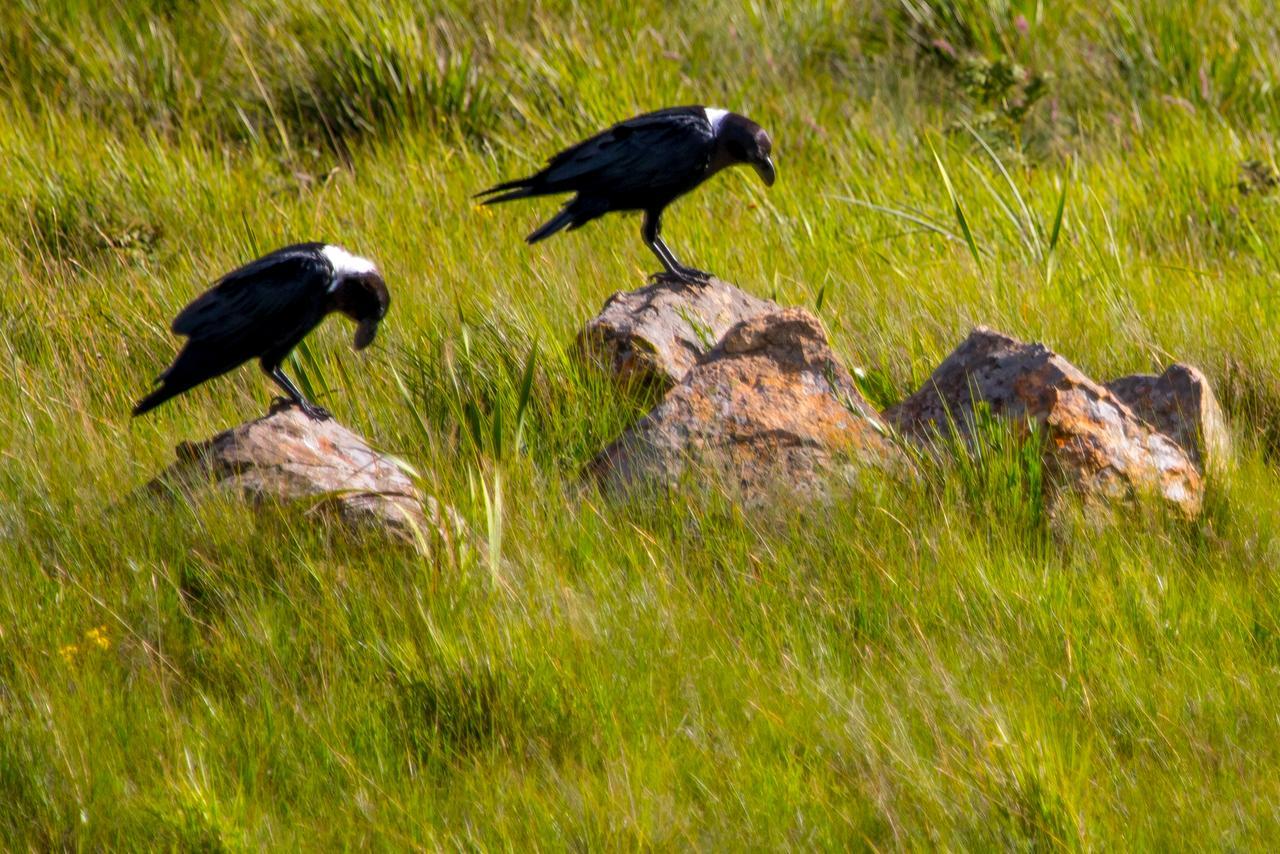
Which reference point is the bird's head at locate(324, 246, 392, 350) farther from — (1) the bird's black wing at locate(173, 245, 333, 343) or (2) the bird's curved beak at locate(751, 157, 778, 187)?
(2) the bird's curved beak at locate(751, 157, 778, 187)

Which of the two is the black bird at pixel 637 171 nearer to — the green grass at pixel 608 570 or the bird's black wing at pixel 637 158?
the bird's black wing at pixel 637 158

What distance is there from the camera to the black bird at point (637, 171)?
4375 mm

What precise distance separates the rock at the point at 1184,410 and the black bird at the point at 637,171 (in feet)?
4.36

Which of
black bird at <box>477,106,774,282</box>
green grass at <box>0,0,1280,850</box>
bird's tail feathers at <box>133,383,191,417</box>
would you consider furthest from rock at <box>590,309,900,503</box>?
bird's tail feathers at <box>133,383,191,417</box>

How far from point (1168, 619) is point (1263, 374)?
1294 mm

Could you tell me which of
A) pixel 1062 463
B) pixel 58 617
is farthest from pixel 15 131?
pixel 1062 463

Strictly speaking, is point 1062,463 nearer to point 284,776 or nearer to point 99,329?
point 284,776

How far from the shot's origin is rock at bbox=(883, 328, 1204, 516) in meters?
3.40

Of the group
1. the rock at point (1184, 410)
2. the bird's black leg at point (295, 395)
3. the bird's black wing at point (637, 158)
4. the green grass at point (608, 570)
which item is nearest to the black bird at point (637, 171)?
the bird's black wing at point (637, 158)

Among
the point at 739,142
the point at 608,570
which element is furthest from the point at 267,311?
the point at 739,142

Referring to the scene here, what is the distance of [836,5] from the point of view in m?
7.55

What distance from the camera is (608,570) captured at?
10.6 feet

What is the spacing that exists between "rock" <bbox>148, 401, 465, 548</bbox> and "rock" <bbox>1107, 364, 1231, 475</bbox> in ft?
5.93

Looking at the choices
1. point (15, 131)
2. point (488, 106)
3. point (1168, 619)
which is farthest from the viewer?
point (488, 106)
